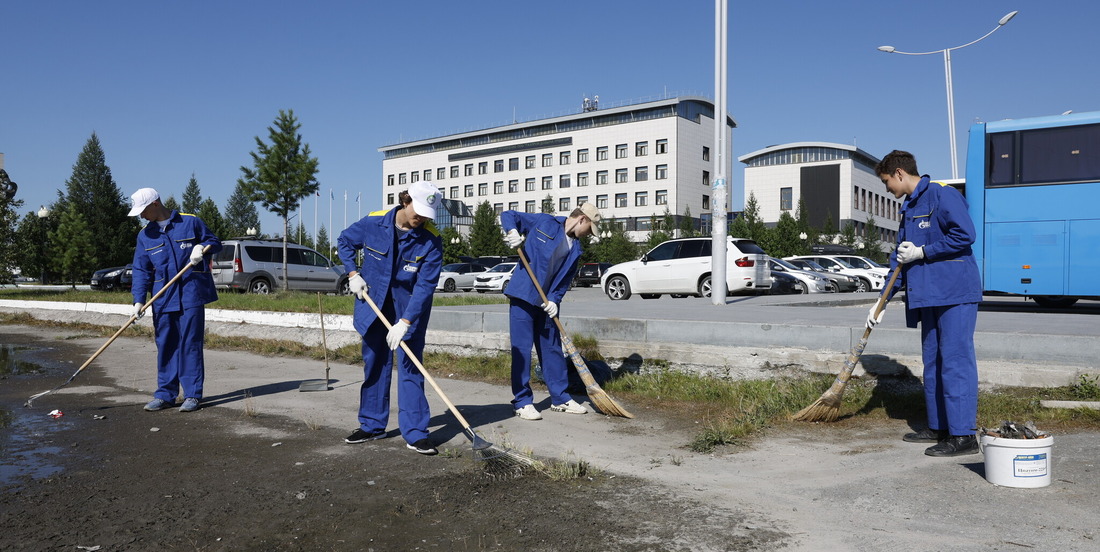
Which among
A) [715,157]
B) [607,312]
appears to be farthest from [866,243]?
[607,312]

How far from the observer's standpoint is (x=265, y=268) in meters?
19.3

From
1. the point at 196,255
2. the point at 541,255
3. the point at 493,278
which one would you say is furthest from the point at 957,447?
the point at 493,278

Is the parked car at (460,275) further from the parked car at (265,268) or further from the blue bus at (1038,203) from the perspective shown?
the blue bus at (1038,203)

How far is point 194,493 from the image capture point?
3859 mm

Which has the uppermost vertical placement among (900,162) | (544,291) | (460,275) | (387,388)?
(900,162)

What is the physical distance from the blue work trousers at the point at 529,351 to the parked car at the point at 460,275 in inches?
991

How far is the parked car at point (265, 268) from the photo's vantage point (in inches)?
742

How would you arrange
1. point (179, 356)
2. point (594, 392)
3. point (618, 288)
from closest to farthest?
point (594, 392) < point (179, 356) < point (618, 288)

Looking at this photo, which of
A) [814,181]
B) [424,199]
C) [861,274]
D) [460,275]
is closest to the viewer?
[424,199]

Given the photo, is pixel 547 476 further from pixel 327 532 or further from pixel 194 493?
pixel 194 493

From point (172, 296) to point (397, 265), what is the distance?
2559 millimetres

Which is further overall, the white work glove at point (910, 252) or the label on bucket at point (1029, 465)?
the white work glove at point (910, 252)

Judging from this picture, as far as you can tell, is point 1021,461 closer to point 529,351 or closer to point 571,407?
point 571,407

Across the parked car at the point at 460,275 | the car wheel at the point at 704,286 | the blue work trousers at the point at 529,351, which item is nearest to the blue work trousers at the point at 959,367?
the blue work trousers at the point at 529,351
